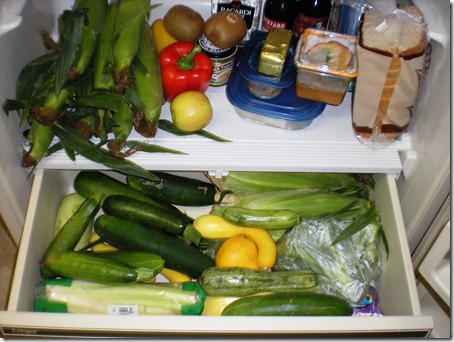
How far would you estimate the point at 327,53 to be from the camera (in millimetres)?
1041

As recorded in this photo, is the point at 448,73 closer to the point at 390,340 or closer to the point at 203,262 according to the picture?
the point at 390,340

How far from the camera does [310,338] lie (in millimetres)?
896

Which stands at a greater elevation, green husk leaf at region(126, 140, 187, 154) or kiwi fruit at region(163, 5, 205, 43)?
kiwi fruit at region(163, 5, 205, 43)

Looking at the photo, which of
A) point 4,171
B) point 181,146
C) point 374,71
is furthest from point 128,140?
point 374,71

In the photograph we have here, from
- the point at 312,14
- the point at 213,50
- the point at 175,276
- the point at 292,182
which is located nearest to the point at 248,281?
the point at 175,276

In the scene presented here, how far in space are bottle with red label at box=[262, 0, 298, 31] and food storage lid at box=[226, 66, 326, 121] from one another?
0.60 ft

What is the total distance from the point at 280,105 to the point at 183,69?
22 centimetres

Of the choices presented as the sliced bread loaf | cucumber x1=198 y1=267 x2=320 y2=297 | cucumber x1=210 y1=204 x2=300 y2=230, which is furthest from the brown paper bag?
cucumber x1=198 y1=267 x2=320 y2=297

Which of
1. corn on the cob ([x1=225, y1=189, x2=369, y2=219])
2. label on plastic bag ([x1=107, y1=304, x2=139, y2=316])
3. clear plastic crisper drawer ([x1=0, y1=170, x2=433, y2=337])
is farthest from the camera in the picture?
corn on the cob ([x1=225, y1=189, x2=369, y2=219])

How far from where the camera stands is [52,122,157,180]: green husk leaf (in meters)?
1.04

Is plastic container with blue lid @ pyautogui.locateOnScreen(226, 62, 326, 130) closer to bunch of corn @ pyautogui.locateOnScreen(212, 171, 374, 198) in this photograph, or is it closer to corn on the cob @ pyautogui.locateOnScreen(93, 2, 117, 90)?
bunch of corn @ pyautogui.locateOnScreen(212, 171, 374, 198)

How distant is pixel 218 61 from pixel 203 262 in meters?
0.45

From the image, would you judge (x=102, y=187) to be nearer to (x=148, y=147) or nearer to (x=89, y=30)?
(x=148, y=147)

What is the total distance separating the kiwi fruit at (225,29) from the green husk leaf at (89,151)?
12.8 inches
